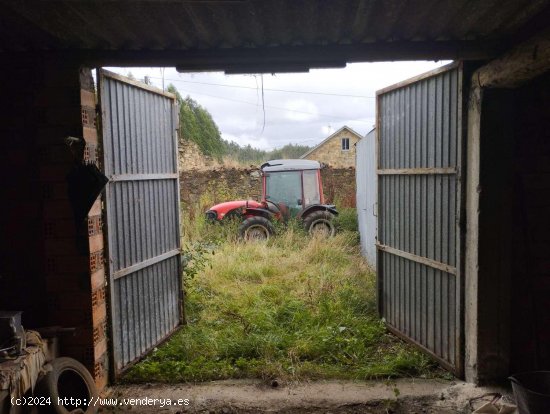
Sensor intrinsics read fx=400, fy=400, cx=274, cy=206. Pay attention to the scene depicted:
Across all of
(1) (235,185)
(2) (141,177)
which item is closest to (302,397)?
(2) (141,177)

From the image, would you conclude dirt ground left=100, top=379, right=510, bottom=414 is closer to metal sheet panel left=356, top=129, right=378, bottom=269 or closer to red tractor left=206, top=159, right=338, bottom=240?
metal sheet panel left=356, top=129, right=378, bottom=269

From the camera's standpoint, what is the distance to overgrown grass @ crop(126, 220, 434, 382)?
3801 mm

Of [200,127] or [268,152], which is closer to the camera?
[200,127]

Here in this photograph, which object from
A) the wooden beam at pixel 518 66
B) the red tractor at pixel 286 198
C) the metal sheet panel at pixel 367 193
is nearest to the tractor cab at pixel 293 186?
the red tractor at pixel 286 198

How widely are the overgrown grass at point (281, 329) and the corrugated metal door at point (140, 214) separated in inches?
13.9

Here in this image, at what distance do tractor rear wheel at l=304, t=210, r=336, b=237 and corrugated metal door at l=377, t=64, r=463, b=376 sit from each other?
472 centimetres

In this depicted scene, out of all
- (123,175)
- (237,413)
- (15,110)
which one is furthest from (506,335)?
(15,110)

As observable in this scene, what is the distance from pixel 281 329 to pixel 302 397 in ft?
4.27

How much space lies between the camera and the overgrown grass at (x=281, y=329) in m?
3.80

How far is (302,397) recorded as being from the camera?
3.41m

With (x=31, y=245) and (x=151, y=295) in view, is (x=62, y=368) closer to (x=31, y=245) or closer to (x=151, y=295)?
(x=31, y=245)

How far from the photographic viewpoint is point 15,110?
3.15 m

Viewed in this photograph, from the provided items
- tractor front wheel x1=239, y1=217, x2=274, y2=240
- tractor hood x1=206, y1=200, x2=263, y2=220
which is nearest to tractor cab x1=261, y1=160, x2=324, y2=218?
tractor hood x1=206, y1=200, x2=263, y2=220

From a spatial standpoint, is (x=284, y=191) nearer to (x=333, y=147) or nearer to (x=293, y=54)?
(x=293, y=54)
